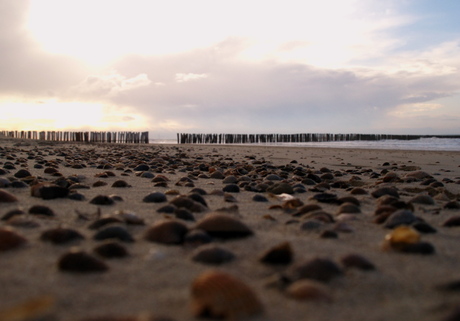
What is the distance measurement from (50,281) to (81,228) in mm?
879

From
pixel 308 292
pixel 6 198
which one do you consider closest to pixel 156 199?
pixel 6 198

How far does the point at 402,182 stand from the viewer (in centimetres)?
544

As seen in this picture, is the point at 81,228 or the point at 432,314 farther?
the point at 81,228

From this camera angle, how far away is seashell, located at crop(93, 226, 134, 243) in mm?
2039

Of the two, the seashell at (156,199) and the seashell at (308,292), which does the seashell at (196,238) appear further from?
the seashell at (156,199)

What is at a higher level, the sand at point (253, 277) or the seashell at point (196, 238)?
the seashell at point (196, 238)

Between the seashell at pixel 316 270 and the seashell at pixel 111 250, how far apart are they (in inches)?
30.1

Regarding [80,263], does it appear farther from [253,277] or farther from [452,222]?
[452,222]

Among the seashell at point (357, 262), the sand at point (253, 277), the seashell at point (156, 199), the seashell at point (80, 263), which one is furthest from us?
the seashell at point (156, 199)

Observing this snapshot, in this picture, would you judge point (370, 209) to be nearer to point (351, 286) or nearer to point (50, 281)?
point (351, 286)

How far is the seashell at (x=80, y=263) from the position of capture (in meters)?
1.57

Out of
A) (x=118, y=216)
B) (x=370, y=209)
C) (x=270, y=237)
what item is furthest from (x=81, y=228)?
(x=370, y=209)

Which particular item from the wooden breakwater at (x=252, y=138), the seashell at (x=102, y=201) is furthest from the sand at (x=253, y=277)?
the wooden breakwater at (x=252, y=138)

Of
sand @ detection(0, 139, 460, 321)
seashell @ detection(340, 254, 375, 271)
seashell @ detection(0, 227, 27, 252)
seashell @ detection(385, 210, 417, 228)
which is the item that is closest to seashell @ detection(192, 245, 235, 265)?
sand @ detection(0, 139, 460, 321)
